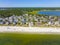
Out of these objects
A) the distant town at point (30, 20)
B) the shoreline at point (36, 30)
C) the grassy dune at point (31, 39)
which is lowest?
the grassy dune at point (31, 39)

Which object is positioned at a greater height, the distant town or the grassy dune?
the distant town

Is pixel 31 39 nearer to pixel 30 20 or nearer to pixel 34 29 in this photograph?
pixel 34 29

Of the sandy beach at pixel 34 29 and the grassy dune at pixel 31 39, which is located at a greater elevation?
the sandy beach at pixel 34 29

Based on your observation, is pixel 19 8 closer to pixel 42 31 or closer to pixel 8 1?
pixel 8 1

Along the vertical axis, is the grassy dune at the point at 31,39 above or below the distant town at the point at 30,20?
below

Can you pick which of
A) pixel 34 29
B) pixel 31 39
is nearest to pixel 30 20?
pixel 34 29

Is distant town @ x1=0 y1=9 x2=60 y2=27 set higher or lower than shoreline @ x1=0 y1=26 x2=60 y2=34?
higher

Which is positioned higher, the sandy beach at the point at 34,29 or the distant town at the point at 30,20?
the distant town at the point at 30,20

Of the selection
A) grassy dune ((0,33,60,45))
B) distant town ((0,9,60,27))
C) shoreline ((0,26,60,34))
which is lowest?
grassy dune ((0,33,60,45))
